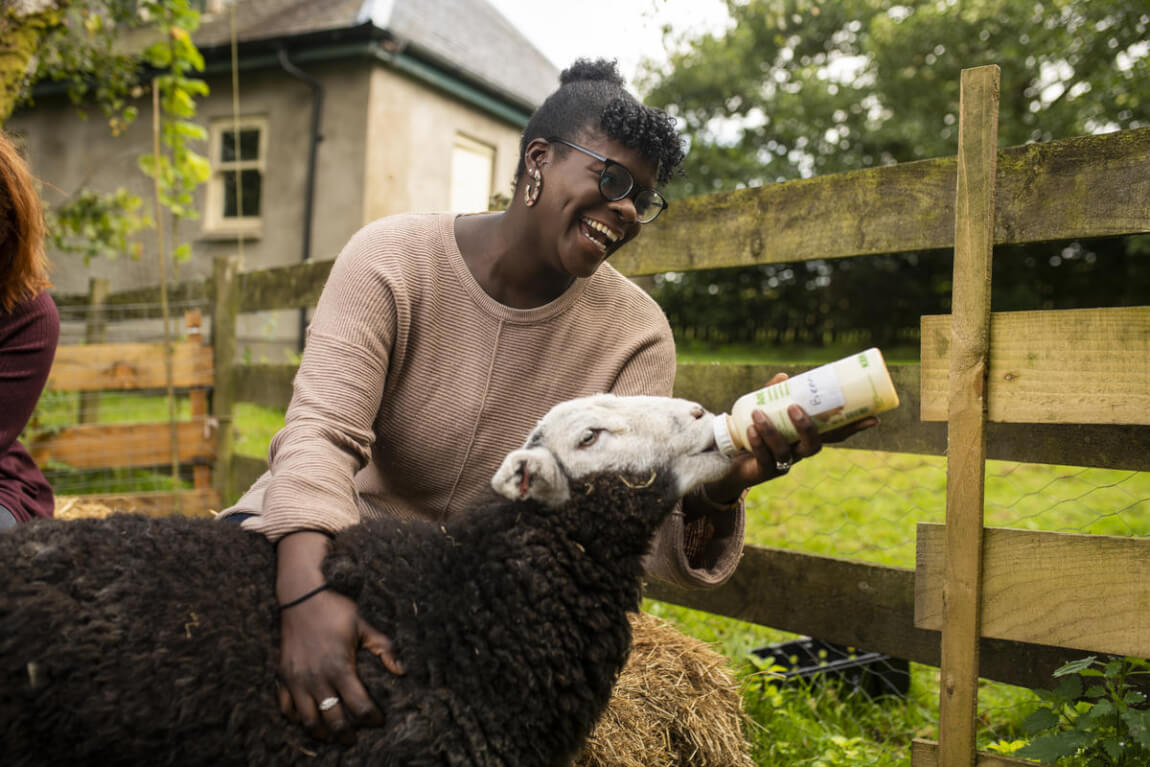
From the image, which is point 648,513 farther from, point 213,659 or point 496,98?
point 496,98

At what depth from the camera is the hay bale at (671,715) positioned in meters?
2.48

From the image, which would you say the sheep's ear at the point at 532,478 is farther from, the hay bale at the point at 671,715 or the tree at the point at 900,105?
the tree at the point at 900,105

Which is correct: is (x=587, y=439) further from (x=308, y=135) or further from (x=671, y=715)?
(x=308, y=135)

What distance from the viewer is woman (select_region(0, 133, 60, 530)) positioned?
267 centimetres

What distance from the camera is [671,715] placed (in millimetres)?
2633

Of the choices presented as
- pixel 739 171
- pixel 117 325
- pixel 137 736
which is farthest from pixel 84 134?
pixel 137 736

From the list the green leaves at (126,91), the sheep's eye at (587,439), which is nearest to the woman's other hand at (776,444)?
the sheep's eye at (587,439)

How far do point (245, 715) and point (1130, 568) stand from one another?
6.89 feet

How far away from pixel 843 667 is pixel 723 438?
6.14ft

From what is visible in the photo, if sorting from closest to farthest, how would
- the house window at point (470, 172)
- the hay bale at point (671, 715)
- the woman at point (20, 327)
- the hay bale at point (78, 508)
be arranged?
the hay bale at point (671, 715) → the woman at point (20, 327) → the hay bale at point (78, 508) → the house window at point (470, 172)

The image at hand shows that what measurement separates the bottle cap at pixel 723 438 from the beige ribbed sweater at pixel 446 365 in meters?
0.44

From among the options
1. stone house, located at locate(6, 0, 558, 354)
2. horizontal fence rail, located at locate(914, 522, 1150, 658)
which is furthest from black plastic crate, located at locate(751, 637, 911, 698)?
stone house, located at locate(6, 0, 558, 354)

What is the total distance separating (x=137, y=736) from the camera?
1.63m

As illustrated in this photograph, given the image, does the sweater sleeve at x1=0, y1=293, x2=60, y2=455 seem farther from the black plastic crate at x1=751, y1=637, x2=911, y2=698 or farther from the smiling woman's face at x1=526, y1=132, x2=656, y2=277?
the black plastic crate at x1=751, y1=637, x2=911, y2=698
